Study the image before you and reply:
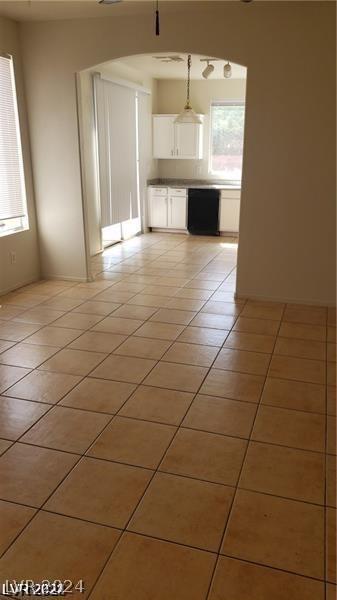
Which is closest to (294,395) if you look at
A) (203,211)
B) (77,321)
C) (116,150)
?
(77,321)

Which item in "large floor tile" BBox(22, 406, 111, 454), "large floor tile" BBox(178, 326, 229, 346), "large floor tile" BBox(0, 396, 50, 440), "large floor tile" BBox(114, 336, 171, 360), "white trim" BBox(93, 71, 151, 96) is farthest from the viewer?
"white trim" BBox(93, 71, 151, 96)

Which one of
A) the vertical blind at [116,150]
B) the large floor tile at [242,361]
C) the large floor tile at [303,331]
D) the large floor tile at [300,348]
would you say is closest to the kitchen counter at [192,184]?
the vertical blind at [116,150]

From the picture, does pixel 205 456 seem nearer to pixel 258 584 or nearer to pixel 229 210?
pixel 258 584

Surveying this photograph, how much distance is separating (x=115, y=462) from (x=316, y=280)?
299 cm

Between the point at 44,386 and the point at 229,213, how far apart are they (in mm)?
5697

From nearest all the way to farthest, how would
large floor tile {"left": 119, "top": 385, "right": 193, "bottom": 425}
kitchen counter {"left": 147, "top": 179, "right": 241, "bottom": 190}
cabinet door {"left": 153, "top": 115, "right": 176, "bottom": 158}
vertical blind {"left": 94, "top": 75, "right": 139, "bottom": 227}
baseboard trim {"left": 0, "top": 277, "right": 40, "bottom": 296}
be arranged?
large floor tile {"left": 119, "top": 385, "right": 193, "bottom": 425} < baseboard trim {"left": 0, "top": 277, "right": 40, "bottom": 296} < vertical blind {"left": 94, "top": 75, "right": 139, "bottom": 227} < kitchen counter {"left": 147, "top": 179, "right": 241, "bottom": 190} < cabinet door {"left": 153, "top": 115, "right": 176, "bottom": 158}

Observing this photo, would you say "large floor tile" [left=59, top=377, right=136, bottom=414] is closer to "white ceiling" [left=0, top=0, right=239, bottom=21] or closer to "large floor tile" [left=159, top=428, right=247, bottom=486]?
"large floor tile" [left=159, top=428, right=247, bottom=486]

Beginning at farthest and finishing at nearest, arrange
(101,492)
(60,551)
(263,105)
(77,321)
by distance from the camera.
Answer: (263,105)
(77,321)
(101,492)
(60,551)

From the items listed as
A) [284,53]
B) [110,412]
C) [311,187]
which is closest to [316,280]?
[311,187]

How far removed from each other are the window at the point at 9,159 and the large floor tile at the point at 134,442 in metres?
3.06

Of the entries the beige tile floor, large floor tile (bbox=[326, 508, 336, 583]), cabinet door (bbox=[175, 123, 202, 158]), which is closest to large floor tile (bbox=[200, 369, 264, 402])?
the beige tile floor

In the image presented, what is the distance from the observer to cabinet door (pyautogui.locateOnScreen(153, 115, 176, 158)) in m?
8.34

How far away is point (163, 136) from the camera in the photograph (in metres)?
8.45

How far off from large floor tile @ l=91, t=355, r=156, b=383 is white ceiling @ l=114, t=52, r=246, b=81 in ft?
14.9
